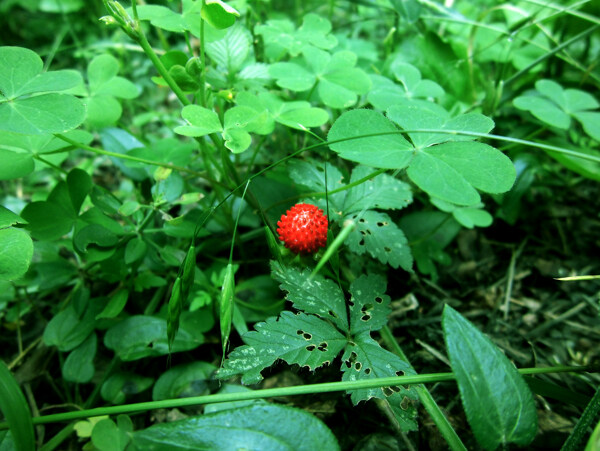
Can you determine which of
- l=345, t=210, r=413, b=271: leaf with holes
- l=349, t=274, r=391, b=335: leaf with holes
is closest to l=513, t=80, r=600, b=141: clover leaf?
l=345, t=210, r=413, b=271: leaf with holes

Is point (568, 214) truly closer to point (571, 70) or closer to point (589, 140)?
point (589, 140)

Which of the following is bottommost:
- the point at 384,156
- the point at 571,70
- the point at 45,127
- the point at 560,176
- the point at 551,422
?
the point at 551,422

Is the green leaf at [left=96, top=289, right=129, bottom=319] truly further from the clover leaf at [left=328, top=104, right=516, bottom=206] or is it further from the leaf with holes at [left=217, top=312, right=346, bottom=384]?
the clover leaf at [left=328, top=104, right=516, bottom=206]

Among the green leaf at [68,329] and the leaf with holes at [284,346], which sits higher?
the leaf with holes at [284,346]

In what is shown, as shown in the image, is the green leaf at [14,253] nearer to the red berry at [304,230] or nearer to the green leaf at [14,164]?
the green leaf at [14,164]

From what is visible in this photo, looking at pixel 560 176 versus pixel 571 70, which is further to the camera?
pixel 571 70

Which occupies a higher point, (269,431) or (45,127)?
(45,127)

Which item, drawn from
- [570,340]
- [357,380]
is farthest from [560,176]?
[357,380]

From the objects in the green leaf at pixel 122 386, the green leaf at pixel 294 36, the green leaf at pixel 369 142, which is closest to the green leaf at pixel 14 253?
the green leaf at pixel 122 386
